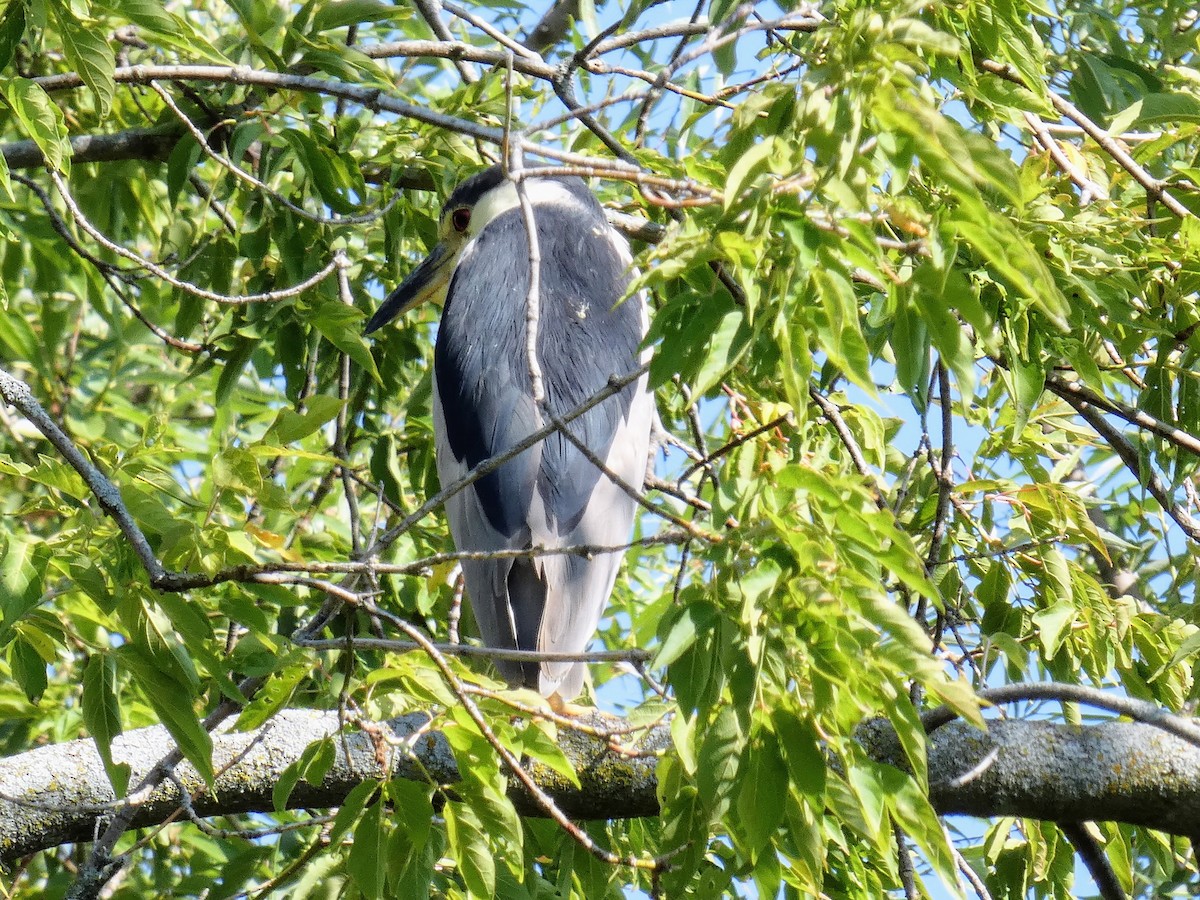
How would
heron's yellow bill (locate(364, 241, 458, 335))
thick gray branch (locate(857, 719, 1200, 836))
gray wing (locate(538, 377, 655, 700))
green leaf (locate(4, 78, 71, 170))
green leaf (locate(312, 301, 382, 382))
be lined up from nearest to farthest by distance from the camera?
thick gray branch (locate(857, 719, 1200, 836)) → green leaf (locate(4, 78, 71, 170)) → green leaf (locate(312, 301, 382, 382)) → gray wing (locate(538, 377, 655, 700)) → heron's yellow bill (locate(364, 241, 458, 335))

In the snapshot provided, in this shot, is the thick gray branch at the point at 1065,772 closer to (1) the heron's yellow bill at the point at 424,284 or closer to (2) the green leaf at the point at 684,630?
(2) the green leaf at the point at 684,630

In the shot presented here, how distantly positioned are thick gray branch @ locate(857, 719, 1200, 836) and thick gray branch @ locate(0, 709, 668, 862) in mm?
361

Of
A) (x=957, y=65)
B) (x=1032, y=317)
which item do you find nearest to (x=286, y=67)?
(x=957, y=65)

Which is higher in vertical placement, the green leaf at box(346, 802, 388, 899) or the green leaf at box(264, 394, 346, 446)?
the green leaf at box(264, 394, 346, 446)

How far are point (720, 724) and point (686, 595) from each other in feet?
0.43

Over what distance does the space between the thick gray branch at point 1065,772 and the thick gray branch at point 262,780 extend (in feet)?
1.19

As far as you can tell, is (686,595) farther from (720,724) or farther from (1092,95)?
(1092,95)

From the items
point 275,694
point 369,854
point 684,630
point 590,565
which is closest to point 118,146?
point 590,565

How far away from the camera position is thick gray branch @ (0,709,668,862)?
182 cm

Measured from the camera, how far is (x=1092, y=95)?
264 centimetres

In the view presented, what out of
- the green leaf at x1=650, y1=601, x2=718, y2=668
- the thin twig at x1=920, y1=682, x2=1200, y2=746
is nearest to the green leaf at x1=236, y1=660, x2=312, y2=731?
the green leaf at x1=650, y1=601, x2=718, y2=668

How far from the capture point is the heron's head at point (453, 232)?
129 inches

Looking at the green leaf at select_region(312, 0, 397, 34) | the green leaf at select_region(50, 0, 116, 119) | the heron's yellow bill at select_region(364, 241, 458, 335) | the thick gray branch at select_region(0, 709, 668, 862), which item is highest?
the green leaf at select_region(312, 0, 397, 34)

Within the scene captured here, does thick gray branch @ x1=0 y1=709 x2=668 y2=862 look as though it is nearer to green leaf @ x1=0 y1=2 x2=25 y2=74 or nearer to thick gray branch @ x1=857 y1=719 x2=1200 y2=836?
thick gray branch @ x1=857 y1=719 x2=1200 y2=836
